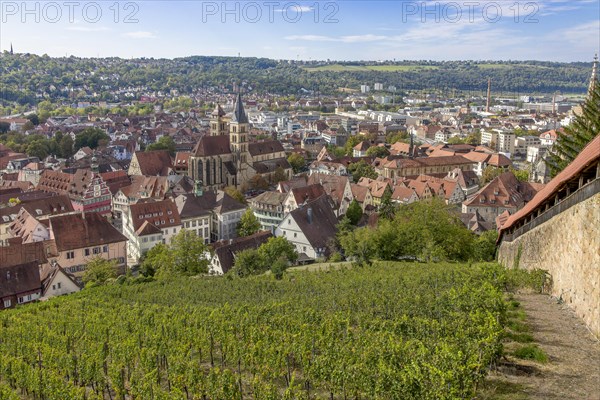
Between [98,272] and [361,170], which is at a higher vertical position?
[361,170]

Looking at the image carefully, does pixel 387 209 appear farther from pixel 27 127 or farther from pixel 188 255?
pixel 27 127

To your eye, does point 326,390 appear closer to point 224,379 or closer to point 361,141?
point 224,379

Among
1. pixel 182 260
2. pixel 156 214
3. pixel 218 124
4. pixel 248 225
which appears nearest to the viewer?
pixel 182 260

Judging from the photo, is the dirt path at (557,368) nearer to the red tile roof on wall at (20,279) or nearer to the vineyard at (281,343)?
the vineyard at (281,343)

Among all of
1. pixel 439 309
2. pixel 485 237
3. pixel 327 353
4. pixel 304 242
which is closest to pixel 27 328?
pixel 327 353

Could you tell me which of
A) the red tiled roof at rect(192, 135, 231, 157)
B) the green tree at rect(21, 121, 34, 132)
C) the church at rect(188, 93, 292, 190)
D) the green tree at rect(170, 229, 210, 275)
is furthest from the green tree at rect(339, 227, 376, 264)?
the green tree at rect(21, 121, 34, 132)

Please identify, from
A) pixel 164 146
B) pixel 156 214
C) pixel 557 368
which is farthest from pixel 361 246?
pixel 164 146

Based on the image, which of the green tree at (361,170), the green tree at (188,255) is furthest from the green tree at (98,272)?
the green tree at (361,170)

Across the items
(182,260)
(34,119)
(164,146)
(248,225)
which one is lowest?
(182,260)

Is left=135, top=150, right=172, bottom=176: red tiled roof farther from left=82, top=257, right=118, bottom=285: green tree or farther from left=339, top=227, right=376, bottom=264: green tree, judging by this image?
left=339, top=227, right=376, bottom=264: green tree
